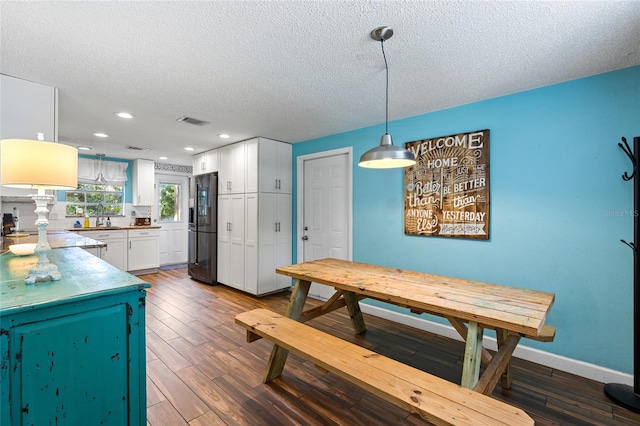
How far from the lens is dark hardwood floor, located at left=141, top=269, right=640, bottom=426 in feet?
5.84

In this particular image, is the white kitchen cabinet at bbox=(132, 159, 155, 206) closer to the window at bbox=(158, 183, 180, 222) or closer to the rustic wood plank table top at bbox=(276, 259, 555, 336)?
the window at bbox=(158, 183, 180, 222)

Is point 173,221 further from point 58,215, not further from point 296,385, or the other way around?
point 296,385

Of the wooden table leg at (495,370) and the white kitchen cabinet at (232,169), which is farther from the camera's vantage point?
the white kitchen cabinet at (232,169)

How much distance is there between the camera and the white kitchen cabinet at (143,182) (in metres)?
5.80

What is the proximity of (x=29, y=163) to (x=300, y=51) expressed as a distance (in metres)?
1.58

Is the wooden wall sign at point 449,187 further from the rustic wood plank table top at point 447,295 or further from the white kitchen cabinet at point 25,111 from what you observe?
the white kitchen cabinet at point 25,111

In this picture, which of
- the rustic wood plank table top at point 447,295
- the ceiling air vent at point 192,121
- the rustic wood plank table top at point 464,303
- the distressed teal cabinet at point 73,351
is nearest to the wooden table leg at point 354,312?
the rustic wood plank table top at point 464,303

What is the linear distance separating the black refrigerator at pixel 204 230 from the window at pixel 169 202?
163cm

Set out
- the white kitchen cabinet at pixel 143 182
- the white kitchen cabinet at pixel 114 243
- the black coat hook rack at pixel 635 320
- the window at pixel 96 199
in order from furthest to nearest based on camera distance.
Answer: the white kitchen cabinet at pixel 143 182, the window at pixel 96 199, the white kitchen cabinet at pixel 114 243, the black coat hook rack at pixel 635 320

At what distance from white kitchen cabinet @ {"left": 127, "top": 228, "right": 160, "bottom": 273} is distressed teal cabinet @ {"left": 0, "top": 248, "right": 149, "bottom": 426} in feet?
14.4

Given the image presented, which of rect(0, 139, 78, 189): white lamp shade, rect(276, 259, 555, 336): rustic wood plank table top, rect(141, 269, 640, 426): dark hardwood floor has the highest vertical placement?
rect(0, 139, 78, 189): white lamp shade

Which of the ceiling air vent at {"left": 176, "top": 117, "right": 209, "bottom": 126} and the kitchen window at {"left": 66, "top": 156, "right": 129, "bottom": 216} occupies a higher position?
the ceiling air vent at {"left": 176, "top": 117, "right": 209, "bottom": 126}

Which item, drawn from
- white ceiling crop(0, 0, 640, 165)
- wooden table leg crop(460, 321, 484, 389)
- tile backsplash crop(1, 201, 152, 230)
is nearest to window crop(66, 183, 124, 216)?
tile backsplash crop(1, 201, 152, 230)

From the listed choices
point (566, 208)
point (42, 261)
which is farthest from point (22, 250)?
point (566, 208)
